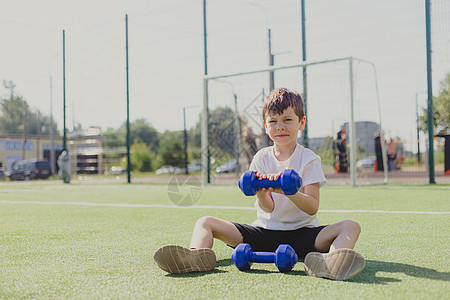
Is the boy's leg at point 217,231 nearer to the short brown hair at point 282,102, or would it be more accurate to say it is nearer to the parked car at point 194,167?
the short brown hair at point 282,102

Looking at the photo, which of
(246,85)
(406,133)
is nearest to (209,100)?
(246,85)

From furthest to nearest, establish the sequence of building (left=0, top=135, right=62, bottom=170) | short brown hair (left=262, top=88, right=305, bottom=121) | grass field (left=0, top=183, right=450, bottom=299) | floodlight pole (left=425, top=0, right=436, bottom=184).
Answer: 1. building (left=0, top=135, right=62, bottom=170)
2. floodlight pole (left=425, top=0, right=436, bottom=184)
3. short brown hair (left=262, top=88, right=305, bottom=121)
4. grass field (left=0, top=183, right=450, bottom=299)

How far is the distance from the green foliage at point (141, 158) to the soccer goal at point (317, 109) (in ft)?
23.2

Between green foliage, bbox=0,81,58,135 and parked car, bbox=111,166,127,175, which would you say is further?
green foliage, bbox=0,81,58,135

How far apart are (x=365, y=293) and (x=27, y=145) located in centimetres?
3191

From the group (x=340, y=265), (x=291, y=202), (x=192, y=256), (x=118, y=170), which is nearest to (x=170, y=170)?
(x=118, y=170)

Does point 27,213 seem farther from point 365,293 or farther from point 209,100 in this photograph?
point 209,100

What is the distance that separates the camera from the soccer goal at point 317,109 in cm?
905

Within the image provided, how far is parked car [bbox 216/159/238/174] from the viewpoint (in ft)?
37.6

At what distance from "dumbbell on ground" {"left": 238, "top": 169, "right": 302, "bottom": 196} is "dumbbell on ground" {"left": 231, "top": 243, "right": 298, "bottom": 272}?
0.85ft

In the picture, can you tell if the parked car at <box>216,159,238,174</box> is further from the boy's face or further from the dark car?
the dark car

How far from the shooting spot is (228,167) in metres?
11.8

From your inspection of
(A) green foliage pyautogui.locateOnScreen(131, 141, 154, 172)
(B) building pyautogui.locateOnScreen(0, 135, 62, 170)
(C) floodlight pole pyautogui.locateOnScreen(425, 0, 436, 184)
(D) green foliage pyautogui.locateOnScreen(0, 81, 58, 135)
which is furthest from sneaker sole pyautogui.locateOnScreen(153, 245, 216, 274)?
(D) green foliage pyautogui.locateOnScreen(0, 81, 58, 135)

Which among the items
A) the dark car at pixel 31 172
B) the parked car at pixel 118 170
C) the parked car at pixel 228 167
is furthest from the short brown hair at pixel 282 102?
the dark car at pixel 31 172
